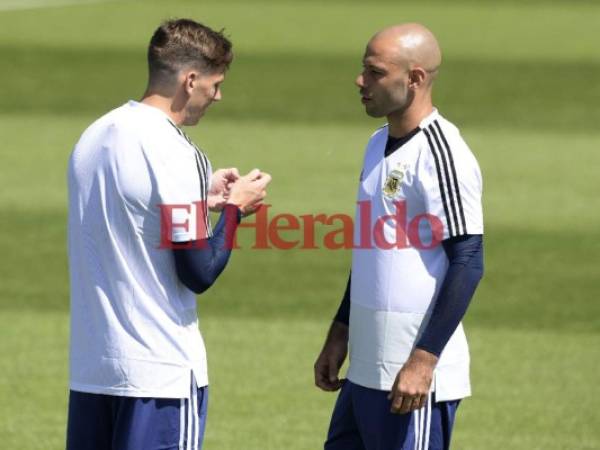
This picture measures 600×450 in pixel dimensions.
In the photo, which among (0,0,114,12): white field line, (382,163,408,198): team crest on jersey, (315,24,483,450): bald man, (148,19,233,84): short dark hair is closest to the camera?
(148,19,233,84): short dark hair

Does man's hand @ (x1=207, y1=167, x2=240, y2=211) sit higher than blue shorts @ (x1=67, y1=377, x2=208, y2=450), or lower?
higher

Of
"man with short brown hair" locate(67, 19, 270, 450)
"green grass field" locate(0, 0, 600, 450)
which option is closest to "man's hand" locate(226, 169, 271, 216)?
"man with short brown hair" locate(67, 19, 270, 450)

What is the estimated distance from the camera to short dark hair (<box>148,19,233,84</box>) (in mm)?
5047

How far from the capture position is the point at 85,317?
16.6ft

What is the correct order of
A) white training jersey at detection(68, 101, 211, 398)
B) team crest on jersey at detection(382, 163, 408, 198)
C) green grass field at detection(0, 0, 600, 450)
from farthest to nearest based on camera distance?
green grass field at detection(0, 0, 600, 450)
team crest on jersey at detection(382, 163, 408, 198)
white training jersey at detection(68, 101, 211, 398)

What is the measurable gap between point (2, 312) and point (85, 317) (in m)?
5.70

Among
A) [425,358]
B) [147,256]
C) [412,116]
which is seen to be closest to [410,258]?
[425,358]

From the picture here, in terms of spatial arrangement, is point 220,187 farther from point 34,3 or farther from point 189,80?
point 34,3

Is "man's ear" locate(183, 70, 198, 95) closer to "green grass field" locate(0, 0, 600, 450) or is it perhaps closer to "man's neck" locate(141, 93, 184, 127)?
"man's neck" locate(141, 93, 184, 127)

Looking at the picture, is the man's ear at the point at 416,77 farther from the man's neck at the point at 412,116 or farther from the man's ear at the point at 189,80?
the man's ear at the point at 189,80

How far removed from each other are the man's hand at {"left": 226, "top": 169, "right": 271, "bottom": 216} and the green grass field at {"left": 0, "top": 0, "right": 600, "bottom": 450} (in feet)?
9.31

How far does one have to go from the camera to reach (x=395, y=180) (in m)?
5.27

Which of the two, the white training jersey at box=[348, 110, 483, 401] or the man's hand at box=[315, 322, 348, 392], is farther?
the man's hand at box=[315, 322, 348, 392]

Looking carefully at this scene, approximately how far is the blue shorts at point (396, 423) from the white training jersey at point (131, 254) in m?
0.69
